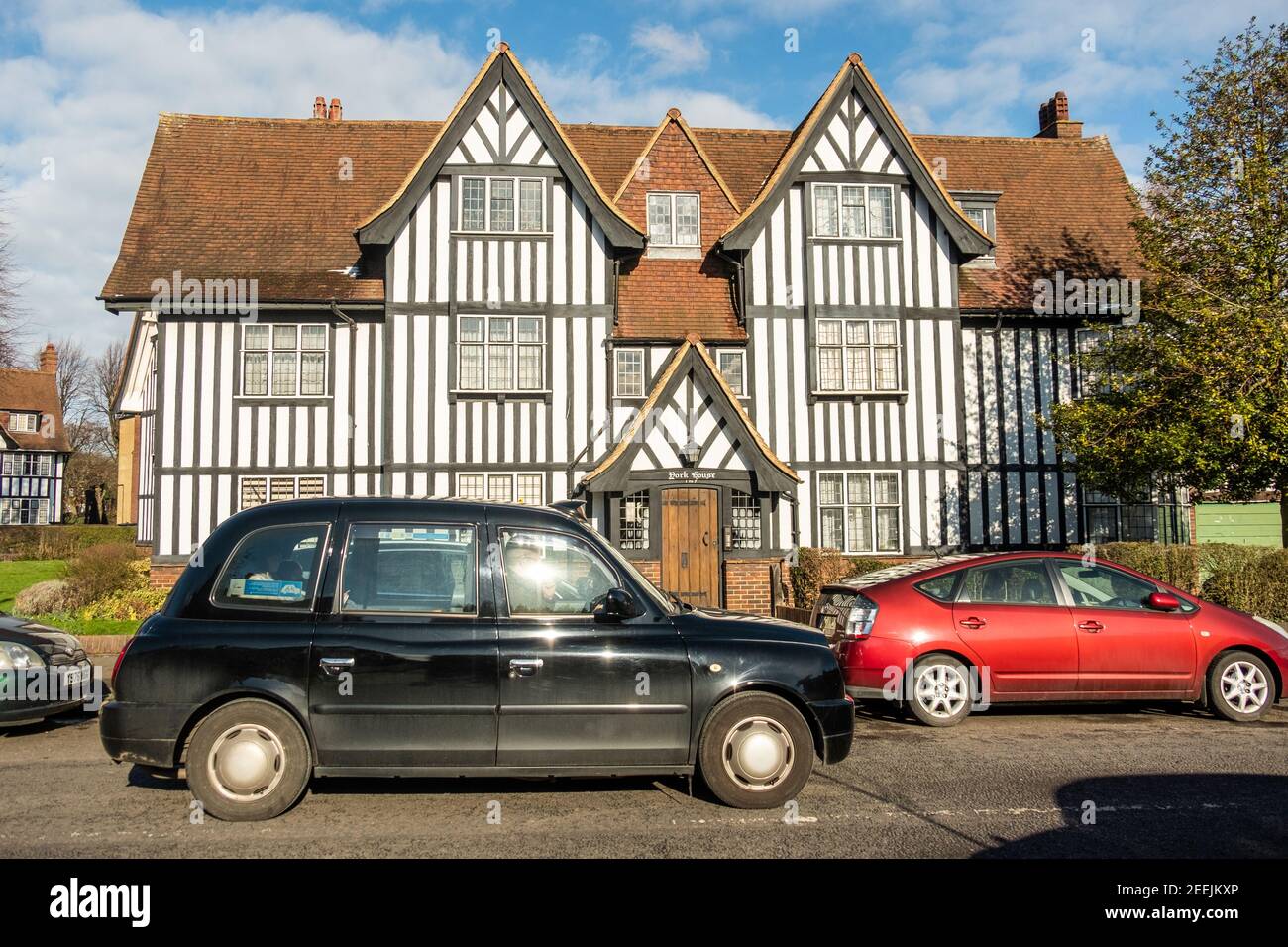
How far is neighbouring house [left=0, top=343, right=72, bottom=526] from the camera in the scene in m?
58.8

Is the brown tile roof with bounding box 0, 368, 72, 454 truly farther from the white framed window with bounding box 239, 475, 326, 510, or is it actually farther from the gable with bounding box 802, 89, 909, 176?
the gable with bounding box 802, 89, 909, 176

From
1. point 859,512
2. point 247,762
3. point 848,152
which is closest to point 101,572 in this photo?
point 247,762

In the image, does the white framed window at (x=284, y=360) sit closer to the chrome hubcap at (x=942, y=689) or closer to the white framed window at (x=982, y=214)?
the chrome hubcap at (x=942, y=689)

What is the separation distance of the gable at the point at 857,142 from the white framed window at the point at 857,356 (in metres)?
3.21

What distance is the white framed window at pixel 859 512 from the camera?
18062mm

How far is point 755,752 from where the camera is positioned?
19.5 ft

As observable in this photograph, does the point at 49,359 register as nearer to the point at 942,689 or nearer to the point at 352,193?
the point at 352,193

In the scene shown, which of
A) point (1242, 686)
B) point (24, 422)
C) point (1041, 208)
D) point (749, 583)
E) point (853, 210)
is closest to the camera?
point (1242, 686)

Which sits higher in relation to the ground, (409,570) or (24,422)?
(24,422)

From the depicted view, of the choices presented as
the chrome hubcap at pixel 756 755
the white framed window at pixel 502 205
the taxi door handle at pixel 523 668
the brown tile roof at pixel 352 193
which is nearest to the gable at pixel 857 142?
the brown tile roof at pixel 352 193

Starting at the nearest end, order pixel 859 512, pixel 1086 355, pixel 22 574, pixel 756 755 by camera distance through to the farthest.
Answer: pixel 756 755, pixel 1086 355, pixel 859 512, pixel 22 574

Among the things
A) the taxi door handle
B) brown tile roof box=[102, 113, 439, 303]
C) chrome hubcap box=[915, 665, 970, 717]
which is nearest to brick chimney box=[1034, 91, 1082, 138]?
brown tile roof box=[102, 113, 439, 303]

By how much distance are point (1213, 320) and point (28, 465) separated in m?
67.2
